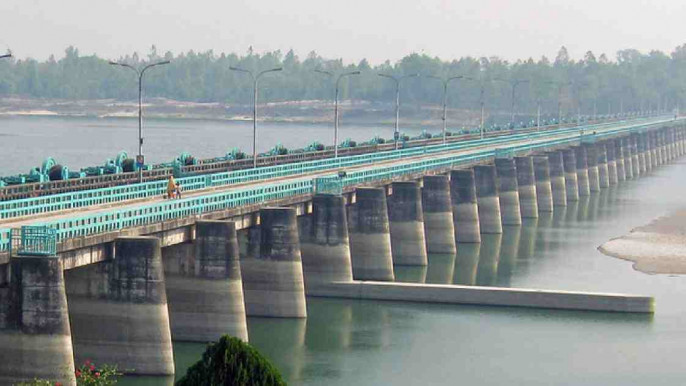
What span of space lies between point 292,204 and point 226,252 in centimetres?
1544

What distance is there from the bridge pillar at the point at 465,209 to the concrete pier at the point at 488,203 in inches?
277

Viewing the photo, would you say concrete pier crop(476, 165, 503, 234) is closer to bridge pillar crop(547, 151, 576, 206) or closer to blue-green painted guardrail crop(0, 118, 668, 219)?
blue-green painted guardrail crop(0, 118, 668, 219)

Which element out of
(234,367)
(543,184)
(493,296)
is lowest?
(493,296)

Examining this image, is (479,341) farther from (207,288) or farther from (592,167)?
(592,167)

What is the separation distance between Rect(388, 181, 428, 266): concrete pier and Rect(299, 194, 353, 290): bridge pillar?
16.1m

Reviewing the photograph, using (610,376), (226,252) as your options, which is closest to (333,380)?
(226,252)

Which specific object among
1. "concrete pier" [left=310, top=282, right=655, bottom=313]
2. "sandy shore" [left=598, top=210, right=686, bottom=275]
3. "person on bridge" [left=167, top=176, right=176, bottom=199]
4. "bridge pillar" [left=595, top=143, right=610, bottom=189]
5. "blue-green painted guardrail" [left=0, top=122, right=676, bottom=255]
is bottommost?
"sandy shore" [left=598, top=210, right=686, bottom=275]

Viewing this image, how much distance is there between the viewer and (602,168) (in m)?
193

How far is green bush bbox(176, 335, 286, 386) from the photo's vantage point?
34.0 metres

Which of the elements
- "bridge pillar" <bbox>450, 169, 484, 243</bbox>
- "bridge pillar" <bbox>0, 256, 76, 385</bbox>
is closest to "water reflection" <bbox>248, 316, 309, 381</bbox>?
"bridge pillar" <bbox>0, 256, 76, 385</bbox>

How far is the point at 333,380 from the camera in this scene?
61344 mm

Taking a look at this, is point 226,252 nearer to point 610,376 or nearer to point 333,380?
point 333,380

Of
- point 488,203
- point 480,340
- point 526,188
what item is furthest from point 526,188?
point 480,340

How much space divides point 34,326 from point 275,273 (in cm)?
2302
